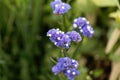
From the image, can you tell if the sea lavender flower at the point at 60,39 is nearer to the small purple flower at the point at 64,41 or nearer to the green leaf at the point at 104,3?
the small purple flower at the point at 64,41

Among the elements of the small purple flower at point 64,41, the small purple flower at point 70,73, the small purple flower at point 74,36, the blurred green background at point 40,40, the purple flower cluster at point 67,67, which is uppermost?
the blurred green background at point 40,40

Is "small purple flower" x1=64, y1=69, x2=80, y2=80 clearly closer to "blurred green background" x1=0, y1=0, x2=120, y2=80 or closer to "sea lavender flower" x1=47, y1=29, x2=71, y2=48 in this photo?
"sea lavender flower" x1=47, y1=29, x2=71, y2=48

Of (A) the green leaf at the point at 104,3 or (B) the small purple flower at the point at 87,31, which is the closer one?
(B) the small purple flower at the point at 87,31

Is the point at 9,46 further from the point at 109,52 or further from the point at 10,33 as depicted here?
the point at 109,52

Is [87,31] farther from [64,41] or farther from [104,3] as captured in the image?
[104,3]

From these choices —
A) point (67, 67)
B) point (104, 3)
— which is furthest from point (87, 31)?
point (104, 3)

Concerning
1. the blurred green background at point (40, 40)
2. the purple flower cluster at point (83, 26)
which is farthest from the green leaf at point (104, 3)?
the purple flower cluster at point (83, 26)

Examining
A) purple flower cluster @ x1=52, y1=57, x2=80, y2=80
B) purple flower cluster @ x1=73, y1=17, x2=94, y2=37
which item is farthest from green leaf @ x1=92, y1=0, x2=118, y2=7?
purple flower cluster @ x1=52, y1=57, x2=80, y2=80

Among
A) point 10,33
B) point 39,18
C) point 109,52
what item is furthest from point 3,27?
point 109,52

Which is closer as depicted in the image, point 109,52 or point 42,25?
point 109,52
